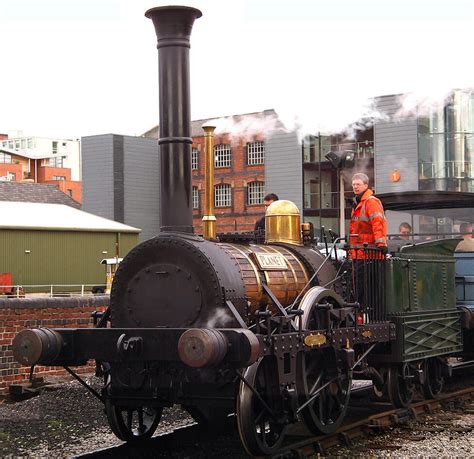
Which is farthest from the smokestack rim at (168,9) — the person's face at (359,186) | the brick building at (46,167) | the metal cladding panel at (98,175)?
the brick building at (46,167)

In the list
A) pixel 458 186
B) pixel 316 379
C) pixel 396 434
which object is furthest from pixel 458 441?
pixel 458 186

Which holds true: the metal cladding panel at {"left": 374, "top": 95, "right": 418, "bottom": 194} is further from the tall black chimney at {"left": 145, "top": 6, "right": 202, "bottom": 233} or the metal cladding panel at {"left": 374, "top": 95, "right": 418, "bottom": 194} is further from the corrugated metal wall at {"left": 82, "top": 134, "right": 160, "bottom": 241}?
the tall black chimney at {"left": 145, "top": 6, "right": 202, "bottom": 233}

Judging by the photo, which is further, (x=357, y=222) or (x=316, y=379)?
(x=357, y=222)

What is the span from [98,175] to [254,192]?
7.91m

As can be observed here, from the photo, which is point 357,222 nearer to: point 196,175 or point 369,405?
point 369,405

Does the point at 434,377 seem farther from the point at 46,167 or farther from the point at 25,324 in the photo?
the point at 46,167

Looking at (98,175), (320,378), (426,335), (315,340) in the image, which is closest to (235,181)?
(98,175)

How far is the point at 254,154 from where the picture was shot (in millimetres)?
42625

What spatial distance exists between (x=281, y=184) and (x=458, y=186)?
1064 cm

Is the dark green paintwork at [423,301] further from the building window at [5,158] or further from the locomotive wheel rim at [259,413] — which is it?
the building window at [5,158]

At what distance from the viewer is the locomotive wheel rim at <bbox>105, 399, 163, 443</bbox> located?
24.9 feet

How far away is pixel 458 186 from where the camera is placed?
27.8 metres

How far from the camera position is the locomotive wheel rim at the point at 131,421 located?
7.60 metres

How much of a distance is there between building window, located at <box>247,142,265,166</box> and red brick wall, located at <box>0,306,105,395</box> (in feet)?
94.2
